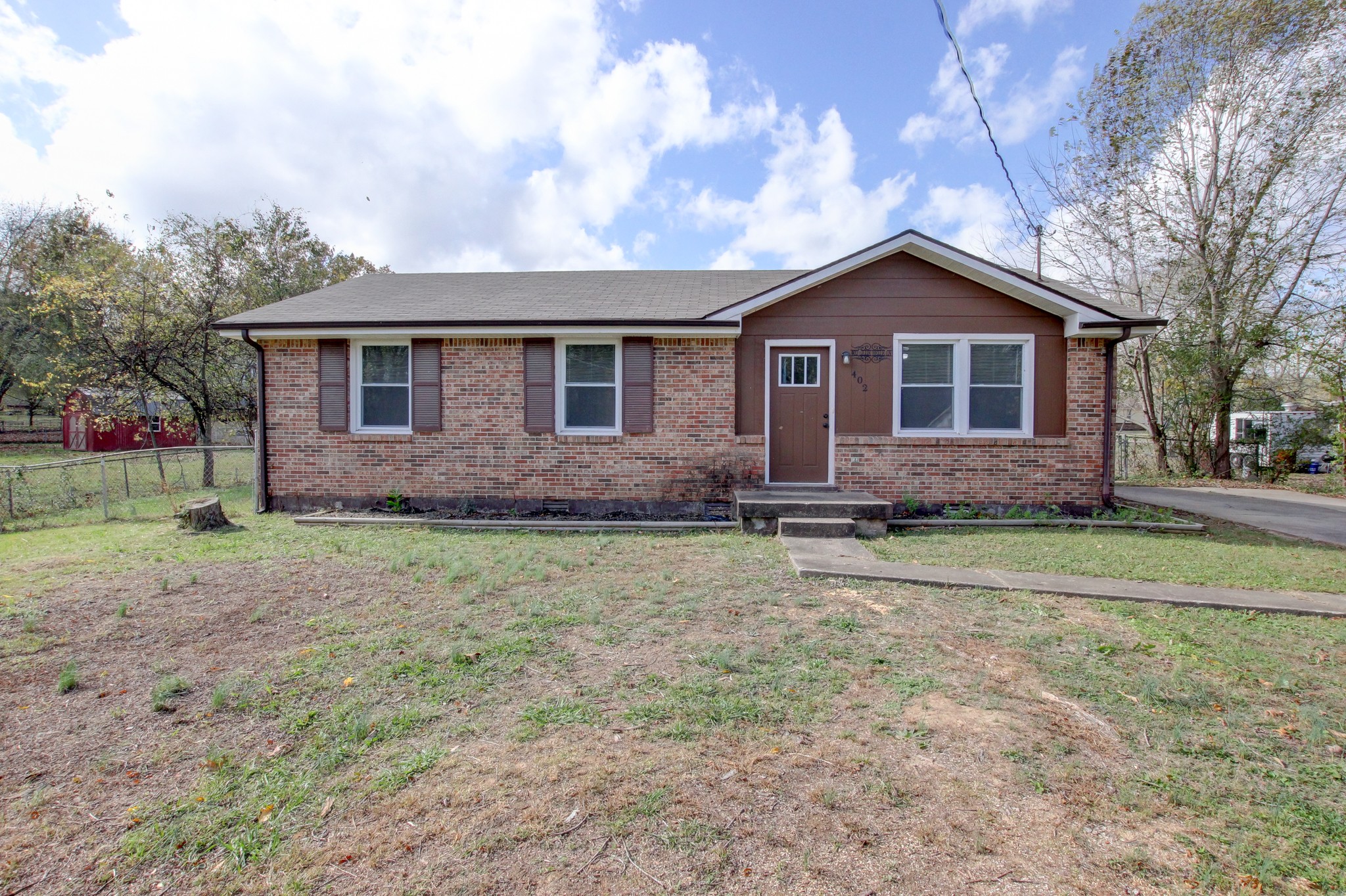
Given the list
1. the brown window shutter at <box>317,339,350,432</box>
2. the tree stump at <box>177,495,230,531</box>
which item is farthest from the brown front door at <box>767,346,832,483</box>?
the tree stump at <box>177,495,230,531</box>

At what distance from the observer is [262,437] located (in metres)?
9.55

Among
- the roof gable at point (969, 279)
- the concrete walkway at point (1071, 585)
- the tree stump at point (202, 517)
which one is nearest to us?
the concrete walkway at point (1071, 585)

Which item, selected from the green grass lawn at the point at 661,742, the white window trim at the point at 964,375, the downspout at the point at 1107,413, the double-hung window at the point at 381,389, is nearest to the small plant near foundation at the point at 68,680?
the green grass lawn at the point at 661,742

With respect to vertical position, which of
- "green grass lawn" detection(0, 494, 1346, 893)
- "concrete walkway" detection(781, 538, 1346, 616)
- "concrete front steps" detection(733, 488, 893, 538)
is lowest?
"green grass lawn" detection(0, 494, 1346, 893)

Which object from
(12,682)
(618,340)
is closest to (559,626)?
(12,682)

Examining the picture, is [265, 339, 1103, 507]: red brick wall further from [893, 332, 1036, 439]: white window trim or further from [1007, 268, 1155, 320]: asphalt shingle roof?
[1007, 268, 1155, 320]: asphalt shingle roof

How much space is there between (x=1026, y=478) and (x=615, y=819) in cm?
862

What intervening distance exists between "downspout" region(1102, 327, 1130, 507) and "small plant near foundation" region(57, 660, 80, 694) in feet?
36.1

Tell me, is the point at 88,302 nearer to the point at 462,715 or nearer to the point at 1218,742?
the point at 462,715

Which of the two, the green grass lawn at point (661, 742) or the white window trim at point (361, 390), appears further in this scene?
the white window trim at point (361, 390)

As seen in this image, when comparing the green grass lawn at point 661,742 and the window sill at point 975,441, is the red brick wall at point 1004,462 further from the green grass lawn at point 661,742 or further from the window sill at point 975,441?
the green grass lawn at point 661,742

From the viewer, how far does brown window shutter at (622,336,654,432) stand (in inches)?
357

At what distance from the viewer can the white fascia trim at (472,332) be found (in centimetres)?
877

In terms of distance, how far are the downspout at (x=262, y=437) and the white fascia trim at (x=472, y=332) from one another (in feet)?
1.17
